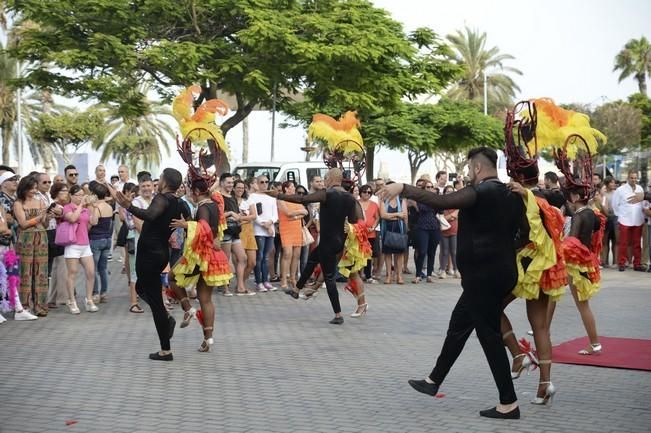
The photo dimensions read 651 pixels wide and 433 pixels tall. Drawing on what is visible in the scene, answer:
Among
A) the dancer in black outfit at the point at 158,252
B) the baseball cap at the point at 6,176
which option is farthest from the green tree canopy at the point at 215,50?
the dancer in black outfit at the point at 158,252

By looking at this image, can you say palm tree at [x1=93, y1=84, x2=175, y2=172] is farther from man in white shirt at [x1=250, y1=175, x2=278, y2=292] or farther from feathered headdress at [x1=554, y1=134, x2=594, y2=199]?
feathered headdress at [x1=554, y1=134, x2=594, y2=199]

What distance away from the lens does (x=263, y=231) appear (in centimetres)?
1580

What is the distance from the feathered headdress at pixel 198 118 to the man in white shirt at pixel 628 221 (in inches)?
449

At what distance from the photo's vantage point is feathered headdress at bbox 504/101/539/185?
7488mm

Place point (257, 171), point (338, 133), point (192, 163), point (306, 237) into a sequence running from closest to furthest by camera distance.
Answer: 1. point (192, 163)
2. point (338, 133)
3. point (306, 237)
4. point (257, 171)

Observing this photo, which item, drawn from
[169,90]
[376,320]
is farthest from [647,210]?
[169,90]

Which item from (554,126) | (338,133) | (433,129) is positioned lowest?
(554,126)

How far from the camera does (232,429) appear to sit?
655 cm

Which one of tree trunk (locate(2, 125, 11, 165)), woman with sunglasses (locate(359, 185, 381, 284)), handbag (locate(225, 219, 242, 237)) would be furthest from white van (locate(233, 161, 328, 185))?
tree trunk (locate(2, 125, 11, 165))

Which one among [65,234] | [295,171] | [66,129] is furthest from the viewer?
[66,129]

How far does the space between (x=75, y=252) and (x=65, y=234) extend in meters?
0.30

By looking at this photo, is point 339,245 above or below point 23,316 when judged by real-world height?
above

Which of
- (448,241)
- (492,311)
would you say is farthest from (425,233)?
(492,311)

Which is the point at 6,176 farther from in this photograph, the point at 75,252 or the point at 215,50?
the point at 215,50
